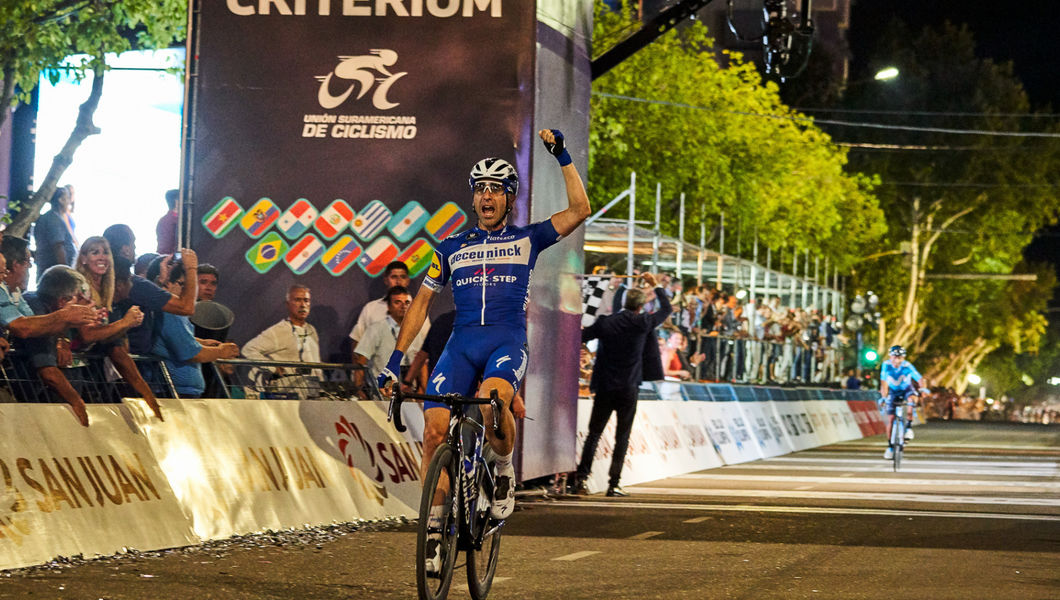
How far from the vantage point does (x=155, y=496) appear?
34.0ft

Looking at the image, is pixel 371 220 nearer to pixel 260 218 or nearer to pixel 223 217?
pixel 260 218

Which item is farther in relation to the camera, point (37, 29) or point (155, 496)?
point (37, 29)

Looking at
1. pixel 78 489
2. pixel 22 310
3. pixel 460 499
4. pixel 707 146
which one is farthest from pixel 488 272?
pixel 707 146

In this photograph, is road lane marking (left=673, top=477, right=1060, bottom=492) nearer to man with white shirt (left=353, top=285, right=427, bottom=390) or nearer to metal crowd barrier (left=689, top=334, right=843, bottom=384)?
man with white shirt (left=353, top=285, right=427, bottom=390)

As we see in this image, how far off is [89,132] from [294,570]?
13.7 meters

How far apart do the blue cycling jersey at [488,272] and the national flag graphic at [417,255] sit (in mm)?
6080

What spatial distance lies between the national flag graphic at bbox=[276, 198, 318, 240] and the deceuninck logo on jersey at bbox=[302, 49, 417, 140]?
60cm

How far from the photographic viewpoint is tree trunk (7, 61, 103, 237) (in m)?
21.7

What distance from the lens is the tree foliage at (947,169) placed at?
7688 centimetres

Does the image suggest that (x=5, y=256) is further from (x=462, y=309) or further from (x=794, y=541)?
(x=794, y=541)

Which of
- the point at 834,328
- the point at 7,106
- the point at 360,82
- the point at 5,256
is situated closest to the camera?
the point at 5,256

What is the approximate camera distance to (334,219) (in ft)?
49.8

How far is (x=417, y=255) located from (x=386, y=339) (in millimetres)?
824

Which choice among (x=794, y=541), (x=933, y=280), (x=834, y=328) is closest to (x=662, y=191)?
(x=834, y=328)
